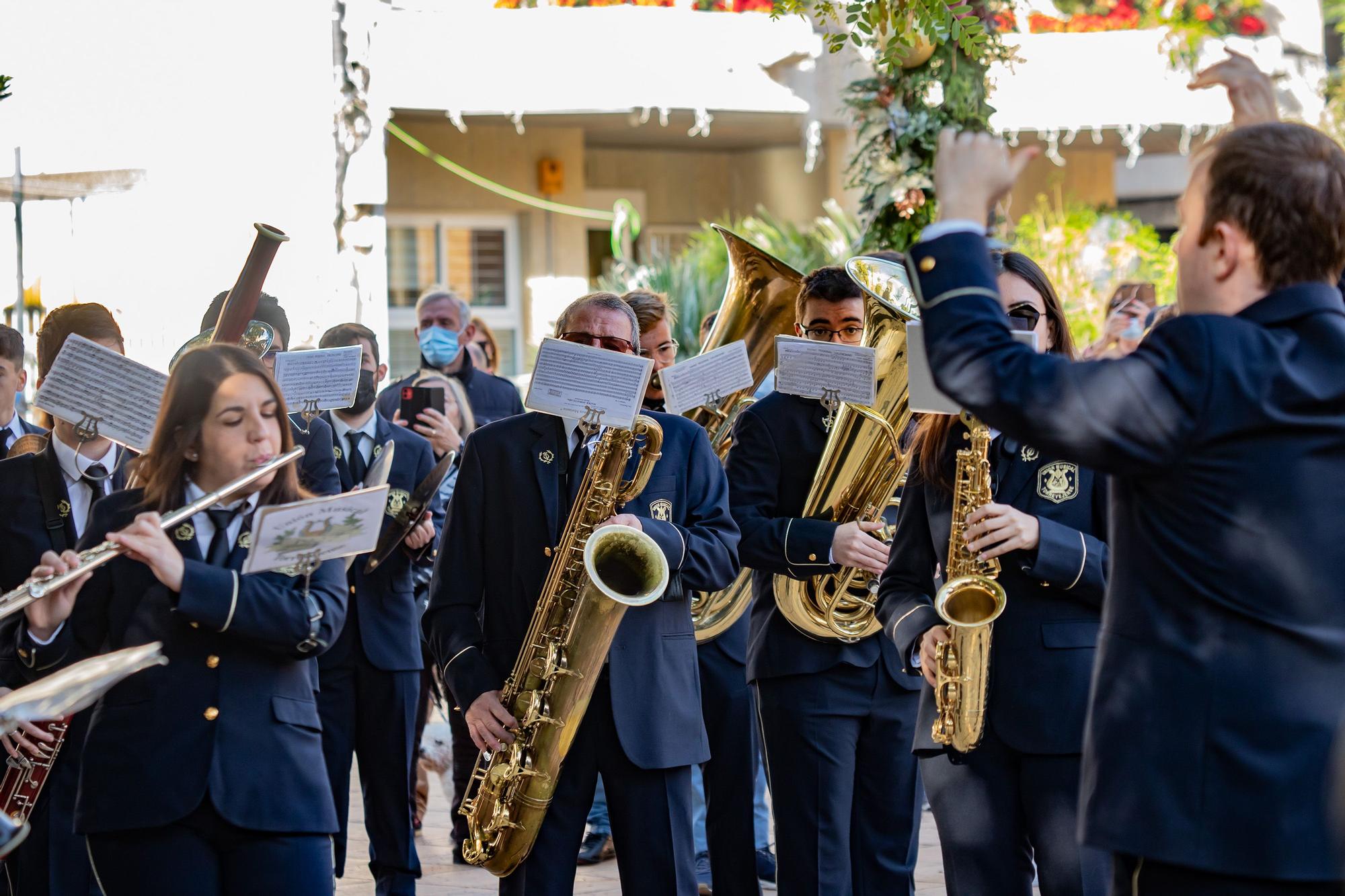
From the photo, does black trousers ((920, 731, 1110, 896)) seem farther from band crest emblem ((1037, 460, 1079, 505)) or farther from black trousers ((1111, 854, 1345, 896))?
black trousers ((1111, 854, 1345, 896))

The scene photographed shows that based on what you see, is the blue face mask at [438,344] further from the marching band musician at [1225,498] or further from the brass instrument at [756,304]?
the marching band musician at [1225,498]

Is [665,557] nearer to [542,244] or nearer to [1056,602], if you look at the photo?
[1056,602]

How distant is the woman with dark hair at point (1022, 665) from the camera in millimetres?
3465

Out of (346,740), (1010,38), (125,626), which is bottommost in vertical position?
(346,740)

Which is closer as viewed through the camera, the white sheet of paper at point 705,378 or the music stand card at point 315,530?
the music stand card at point 315,530

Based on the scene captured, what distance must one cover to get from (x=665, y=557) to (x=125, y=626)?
124 centimetres

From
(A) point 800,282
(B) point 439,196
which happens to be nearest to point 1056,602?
(A) point 800,282

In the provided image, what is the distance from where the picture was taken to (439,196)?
1506 cm

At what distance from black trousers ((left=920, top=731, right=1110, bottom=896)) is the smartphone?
3729 millimetres

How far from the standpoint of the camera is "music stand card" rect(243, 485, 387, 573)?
10.2ft

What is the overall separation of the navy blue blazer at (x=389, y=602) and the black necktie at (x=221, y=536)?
2.15 meters

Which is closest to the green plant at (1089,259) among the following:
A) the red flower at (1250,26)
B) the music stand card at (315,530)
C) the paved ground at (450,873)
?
the red flower at (1250,26)

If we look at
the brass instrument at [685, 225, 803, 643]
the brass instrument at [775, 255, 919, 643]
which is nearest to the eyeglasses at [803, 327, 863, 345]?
the brass instrument at [775, 255, 919, 643]

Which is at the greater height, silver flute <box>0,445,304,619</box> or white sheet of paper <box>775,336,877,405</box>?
white sheet of paper <box>775,336,877,405</box>
